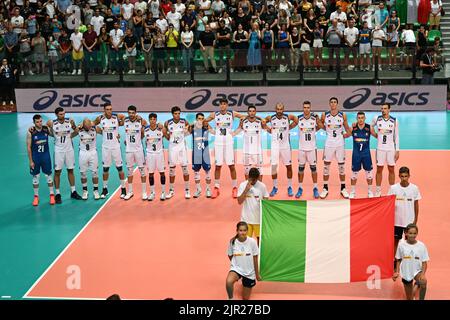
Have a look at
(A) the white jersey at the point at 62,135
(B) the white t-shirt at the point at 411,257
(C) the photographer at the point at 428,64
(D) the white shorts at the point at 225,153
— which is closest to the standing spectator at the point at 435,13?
(C) the photographer at the point at 428,64

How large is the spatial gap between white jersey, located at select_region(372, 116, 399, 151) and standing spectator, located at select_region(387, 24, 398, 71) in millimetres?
10897

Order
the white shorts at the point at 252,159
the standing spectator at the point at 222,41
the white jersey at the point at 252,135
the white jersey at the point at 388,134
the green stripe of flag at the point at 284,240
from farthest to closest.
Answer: the standing spectator at the point at 222,41
the white shorts at the point at 252,159
the white jersey at the point at 252,135
the white jersey at the point at 388,134
the green stripe of flag at the point at 284,240

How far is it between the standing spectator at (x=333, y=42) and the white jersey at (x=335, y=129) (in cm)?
1042

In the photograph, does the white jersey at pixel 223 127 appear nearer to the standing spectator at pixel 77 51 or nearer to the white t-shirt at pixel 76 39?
the standing spectator at pixel 77 51

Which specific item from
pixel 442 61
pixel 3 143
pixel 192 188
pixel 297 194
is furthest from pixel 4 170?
pixel 442 61

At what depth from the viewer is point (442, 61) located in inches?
971

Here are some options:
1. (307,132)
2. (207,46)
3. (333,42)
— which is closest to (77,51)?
(207,46)

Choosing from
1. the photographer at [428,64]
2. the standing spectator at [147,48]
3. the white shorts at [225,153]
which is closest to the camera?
the white shorts at [225,153]

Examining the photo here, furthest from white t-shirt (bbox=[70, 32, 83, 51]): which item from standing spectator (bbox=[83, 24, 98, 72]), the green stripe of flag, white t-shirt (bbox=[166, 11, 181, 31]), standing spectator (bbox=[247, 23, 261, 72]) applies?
the green stripe of flag

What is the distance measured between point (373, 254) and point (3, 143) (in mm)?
14537

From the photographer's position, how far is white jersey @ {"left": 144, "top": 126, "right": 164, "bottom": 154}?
1461cm

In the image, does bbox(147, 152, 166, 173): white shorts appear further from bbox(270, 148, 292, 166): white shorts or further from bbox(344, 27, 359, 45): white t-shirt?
bbox(344, 27, 359, 45): white t-shirt

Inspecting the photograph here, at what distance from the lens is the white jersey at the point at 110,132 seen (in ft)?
48.8

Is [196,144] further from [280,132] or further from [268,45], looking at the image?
[268,45]
